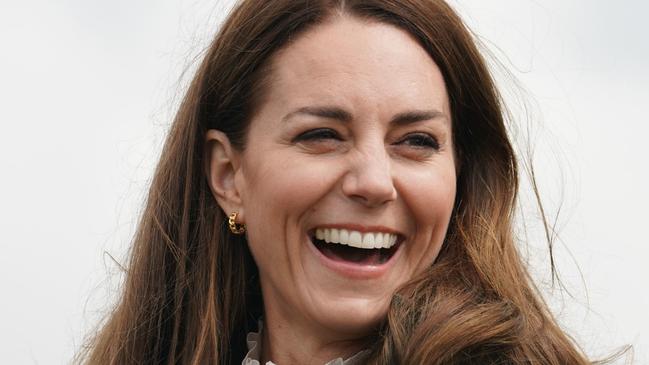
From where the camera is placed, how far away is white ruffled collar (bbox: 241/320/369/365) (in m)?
5.80

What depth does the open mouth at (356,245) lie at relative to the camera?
5.76 meters

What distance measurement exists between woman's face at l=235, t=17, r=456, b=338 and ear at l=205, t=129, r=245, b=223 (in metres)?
0.19

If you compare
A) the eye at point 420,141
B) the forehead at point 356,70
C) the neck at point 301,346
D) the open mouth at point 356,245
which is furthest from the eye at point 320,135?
the neck at point 301,346

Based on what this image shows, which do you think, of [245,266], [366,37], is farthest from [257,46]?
[245,266]

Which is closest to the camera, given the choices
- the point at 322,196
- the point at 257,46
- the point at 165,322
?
Answer: the point at 322,196

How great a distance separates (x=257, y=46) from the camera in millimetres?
6180

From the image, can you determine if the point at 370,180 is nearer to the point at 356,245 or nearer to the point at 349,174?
the point at 349,174

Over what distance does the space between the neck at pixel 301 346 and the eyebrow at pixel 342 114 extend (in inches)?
35.9

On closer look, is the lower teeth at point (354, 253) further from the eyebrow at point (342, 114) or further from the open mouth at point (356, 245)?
the eyebrow at point (342, 114)

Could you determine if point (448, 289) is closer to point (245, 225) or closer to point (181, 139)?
point (245, 225)

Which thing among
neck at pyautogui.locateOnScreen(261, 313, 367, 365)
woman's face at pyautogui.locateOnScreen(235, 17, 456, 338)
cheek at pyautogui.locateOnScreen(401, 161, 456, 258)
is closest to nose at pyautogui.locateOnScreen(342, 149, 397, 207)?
woman's face at pyautogui.locateOnScreen(235, 17, 456, 338)

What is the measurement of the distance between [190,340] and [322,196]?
1.17 m

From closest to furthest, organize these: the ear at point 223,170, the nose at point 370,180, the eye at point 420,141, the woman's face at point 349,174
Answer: the nose at point 370,180 < the woman's face at point 349,174 < the eye at point 420,141 < the ear at point 223,170

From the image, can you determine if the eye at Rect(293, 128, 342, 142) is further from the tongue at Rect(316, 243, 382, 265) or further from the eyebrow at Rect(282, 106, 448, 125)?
the tongue at Rect(316, 243, 382, 265)
